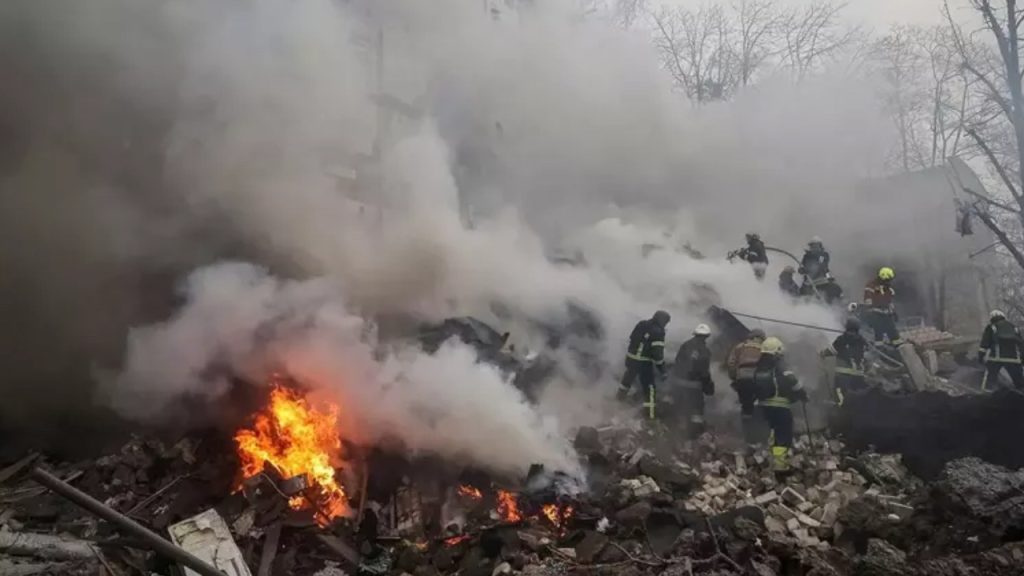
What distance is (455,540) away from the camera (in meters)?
7.06

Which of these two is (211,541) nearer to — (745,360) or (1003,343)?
(745,360)

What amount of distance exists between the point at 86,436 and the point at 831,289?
12150 millimetres

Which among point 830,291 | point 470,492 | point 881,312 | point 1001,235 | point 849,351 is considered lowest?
point 470,492

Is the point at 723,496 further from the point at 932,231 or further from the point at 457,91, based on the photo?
the point at 932,231

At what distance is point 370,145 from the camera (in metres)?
11.7

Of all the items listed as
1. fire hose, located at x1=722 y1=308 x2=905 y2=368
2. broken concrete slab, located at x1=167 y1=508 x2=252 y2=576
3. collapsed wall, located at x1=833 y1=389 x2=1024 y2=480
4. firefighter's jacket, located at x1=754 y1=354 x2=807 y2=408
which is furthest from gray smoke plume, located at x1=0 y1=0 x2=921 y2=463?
collapsed wall, located at x1=833 y1=389 x2=1024 y2=480

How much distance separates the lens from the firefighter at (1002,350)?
1098cm

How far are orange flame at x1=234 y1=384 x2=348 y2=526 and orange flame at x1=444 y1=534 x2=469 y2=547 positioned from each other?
53.5 inches

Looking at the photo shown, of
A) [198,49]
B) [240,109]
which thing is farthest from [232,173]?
[198,49]

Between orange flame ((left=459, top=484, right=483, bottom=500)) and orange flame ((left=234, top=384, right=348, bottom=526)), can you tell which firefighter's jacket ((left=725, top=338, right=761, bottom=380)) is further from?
orange flame ((left=234, top=384, right=348, bottom=526))

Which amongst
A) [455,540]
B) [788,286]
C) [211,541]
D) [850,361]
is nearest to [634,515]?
[455,540]

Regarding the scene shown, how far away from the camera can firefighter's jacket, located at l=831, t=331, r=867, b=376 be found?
408 inches

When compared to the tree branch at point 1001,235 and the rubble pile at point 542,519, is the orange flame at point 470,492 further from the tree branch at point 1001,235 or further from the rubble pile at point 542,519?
the tree branch at point 1001,235

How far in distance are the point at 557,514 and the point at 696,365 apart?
12.0ft
